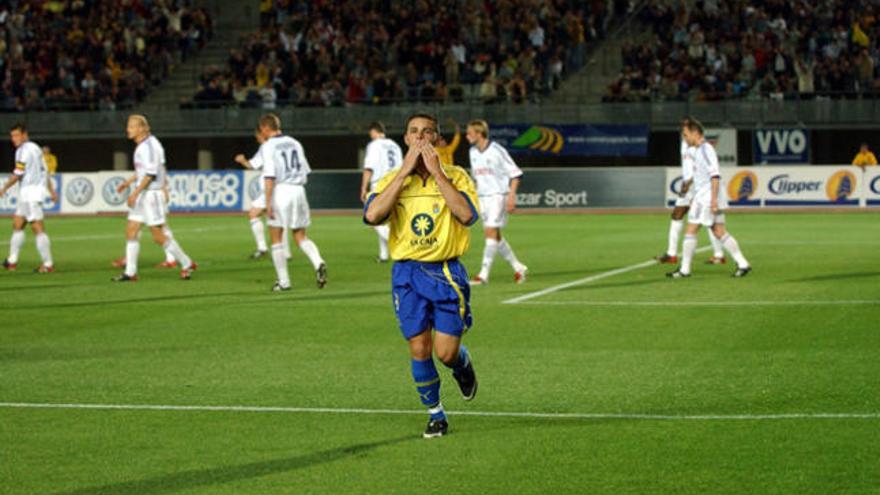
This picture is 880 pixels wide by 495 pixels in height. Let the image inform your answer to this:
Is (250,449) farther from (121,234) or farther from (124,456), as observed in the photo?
(121,234)

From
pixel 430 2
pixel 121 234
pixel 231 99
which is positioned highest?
pixel 430 2

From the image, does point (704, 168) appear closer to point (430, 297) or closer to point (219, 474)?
point (430, 297)

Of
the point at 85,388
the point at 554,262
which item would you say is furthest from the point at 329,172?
the point at 85,388

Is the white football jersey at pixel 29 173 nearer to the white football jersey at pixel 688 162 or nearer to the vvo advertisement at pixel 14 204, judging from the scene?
the white football jersey at pixel 688 162

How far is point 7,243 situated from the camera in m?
29.3

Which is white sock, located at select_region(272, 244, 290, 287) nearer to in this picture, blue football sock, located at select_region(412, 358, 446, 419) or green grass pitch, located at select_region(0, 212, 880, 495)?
green grass pitch, located at select_region(0, 212, 880, 495)

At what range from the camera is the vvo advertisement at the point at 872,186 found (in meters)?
37.9

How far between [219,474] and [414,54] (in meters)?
41.0

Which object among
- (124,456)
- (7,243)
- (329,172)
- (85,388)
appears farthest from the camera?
(329,172)

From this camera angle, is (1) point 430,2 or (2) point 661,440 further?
(1) point 430,2

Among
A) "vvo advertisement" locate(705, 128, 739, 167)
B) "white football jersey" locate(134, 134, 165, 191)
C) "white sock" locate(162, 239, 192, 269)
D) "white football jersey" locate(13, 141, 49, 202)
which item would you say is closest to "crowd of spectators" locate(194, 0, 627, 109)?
"vvo advertisement" locate(705, 128, 739, 167)

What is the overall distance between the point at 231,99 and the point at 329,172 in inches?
344

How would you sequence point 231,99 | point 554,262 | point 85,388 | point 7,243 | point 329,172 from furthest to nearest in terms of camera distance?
point 231,99 < point 329,172 < point 7,243 < point 554,262 < point 85,388

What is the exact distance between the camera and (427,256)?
8.70m
